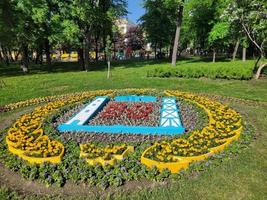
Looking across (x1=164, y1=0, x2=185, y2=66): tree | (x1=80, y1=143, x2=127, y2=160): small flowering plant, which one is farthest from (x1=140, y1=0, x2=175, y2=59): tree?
(x1=80, y1=143, x2=127, y2=160): small flowering plant

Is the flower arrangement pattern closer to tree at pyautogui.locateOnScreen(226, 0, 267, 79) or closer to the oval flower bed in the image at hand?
the oval flower bed

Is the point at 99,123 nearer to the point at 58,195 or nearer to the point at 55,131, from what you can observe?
the point at 55,131

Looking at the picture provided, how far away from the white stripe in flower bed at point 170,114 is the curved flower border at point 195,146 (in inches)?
42.7

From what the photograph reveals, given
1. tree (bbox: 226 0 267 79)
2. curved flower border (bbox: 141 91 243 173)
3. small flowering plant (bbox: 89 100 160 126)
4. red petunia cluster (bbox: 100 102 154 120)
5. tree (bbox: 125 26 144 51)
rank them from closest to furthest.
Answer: curved flower border (bbox: 141 91 243 173), small flowering plant (bbox: 89 100 160 126), red petunia cluster (bbox: 100 102 154 120), tree (bbox: 226 0 267 79), tree (bbox: 125 26 144 51)

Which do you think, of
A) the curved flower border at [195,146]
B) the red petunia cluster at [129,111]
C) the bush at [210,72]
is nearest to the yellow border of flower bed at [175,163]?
the curved flower border at [195,146]

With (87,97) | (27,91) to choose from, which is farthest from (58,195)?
(27,91)

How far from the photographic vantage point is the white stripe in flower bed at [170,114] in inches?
350

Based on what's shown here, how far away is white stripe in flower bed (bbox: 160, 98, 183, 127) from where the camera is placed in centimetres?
888

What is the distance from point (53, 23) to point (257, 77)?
18.8 m

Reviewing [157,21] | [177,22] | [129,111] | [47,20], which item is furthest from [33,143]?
[157,21]

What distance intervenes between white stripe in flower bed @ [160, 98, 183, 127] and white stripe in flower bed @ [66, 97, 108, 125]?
101 inches

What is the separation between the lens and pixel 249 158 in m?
6.76

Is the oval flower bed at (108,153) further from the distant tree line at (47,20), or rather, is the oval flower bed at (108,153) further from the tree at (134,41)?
the tree at (134,41)

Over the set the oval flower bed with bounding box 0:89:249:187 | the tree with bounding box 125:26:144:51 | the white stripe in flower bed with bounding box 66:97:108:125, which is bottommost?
the oval flower bed with bounding box 0:89:249:187
